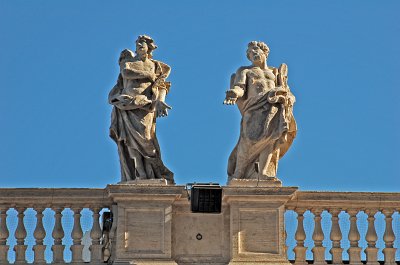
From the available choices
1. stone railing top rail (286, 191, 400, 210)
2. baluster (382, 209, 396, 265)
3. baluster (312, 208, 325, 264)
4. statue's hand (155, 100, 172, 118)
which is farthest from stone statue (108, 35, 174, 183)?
baluster (382, 209, 396, 265)

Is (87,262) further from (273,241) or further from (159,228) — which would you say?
(273,241)

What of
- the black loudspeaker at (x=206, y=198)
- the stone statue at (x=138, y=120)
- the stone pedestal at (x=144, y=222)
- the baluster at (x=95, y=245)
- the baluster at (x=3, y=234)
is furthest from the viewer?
the stone statue at (x=138, y=120)

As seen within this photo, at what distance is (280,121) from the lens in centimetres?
2092

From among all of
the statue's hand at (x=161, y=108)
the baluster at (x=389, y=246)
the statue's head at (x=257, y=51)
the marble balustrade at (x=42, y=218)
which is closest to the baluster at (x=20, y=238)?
the marble balustrade at (x=42, y=218)

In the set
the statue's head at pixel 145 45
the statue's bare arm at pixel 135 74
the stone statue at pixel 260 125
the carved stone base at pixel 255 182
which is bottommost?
the carved stone base at pixel 255 182

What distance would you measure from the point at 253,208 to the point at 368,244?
1.84 metres

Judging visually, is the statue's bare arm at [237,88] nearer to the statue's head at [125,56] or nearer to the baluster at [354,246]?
the statue's head at [125,56]

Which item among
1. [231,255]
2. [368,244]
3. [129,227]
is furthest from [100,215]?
[368,244]

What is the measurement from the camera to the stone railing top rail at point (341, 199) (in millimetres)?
21125

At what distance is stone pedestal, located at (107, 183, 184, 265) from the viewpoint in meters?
20.5

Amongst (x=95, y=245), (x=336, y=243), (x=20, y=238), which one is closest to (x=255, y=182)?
(x=336, y=243)

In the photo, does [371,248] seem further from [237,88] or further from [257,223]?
[237,88]

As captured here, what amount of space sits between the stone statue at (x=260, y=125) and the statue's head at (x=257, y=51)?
0.30 meters

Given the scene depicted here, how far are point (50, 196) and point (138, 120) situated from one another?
1.71 meters
